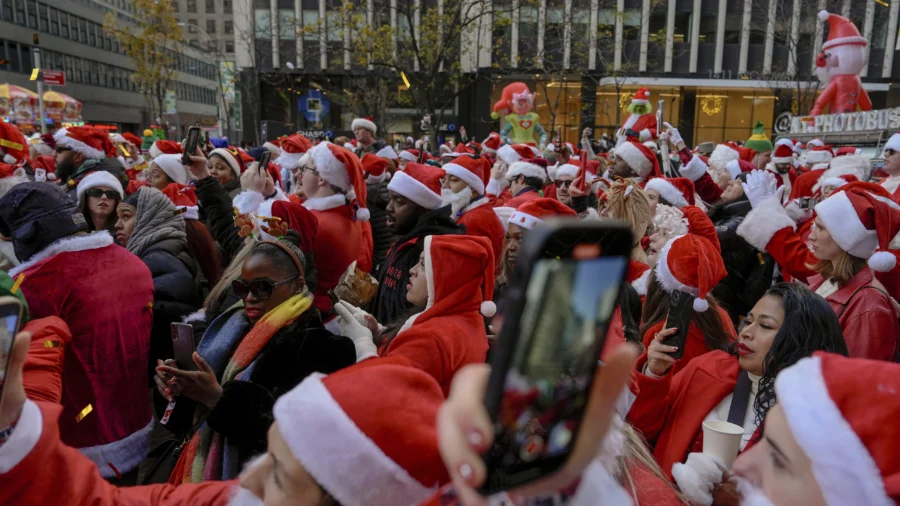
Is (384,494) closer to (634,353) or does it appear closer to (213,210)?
(634,353)

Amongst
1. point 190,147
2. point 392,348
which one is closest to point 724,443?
point 392,348

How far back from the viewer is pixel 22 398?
1.61 m

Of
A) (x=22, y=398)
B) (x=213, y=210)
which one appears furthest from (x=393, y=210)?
(x=22, y=398)

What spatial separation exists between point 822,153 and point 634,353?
1243 cm

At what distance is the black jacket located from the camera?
4207 millimetres

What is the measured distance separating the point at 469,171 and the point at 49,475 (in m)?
5.29

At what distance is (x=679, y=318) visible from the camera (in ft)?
10.0

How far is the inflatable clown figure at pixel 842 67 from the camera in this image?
14969mm

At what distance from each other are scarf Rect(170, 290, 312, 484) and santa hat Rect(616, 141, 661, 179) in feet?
17.1

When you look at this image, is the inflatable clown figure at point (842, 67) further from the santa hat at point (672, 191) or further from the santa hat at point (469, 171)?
the santa hat at point (469, 171)

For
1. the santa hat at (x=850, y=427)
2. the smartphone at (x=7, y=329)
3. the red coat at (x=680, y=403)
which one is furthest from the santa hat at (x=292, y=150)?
the santa hat at (x=850, y=427)

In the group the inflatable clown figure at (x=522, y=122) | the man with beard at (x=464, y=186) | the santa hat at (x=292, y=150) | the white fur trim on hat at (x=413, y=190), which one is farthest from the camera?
the inflatable clown figure at (x=522, y=122)

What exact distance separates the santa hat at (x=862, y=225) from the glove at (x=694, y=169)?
3.84 m

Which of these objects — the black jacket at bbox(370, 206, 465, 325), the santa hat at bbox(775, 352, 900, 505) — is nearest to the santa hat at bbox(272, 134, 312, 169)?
the black jacket at bbox(370, 206, 465, 325)
